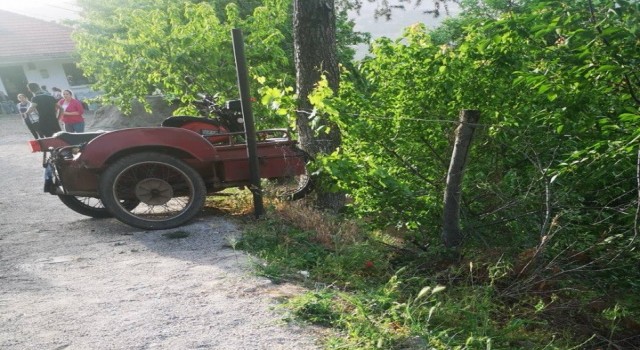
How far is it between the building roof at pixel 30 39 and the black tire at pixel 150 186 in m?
25.0

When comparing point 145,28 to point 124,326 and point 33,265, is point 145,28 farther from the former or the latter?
point 124,326

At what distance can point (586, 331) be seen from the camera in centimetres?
330

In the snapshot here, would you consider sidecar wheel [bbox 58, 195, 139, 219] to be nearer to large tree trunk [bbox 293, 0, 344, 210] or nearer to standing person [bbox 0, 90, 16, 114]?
large tree trunk [bbox 293, 0, 344, 210]

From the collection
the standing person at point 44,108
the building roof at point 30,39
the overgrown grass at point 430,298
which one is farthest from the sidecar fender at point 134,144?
the building roof at point 30,39

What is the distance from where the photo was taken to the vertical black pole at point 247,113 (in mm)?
4840

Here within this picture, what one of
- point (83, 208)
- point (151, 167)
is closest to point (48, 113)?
point (83, 208)

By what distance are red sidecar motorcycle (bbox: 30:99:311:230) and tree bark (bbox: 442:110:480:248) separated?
6.58ft

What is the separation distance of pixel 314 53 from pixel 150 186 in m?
2.58

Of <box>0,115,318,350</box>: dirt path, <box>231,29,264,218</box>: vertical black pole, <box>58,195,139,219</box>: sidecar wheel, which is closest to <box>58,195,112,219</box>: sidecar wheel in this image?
<box>58,195,139,219</box>: sidecar wheel

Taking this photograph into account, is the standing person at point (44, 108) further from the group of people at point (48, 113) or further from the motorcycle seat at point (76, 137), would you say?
the motorcycle seat at point (76, 137)

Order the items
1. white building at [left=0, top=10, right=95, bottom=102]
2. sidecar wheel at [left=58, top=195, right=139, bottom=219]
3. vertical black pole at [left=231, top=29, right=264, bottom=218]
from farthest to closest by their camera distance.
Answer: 1. white building at [left=0, top=10, right=95, bottom=102]
2. sidecar wheel at [left=58, top=195, right=139, bottom=219]
3. vertical black pole at [left=231, top=29, right=264, bottom=218]

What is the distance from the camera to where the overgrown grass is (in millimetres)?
Result: 2748

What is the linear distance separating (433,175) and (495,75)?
1.00 metres

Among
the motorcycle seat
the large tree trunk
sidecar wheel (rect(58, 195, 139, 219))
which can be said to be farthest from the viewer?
the large tree trunk
